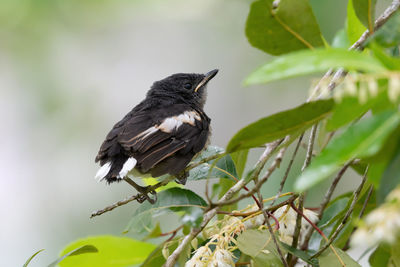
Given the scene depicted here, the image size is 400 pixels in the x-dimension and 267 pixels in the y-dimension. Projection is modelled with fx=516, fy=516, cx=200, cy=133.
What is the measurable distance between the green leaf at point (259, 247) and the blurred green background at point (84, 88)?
188 inches

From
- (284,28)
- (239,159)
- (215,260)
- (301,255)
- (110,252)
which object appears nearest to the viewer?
(215,260)

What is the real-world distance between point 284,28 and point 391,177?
0.95 metres

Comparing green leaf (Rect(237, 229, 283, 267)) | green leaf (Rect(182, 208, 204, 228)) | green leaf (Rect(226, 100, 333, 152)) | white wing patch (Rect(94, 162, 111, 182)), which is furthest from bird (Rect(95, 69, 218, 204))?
green leaf (Rect(226, 100, 333, 152))

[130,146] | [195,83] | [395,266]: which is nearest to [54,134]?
[195,83]

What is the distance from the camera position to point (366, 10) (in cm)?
191

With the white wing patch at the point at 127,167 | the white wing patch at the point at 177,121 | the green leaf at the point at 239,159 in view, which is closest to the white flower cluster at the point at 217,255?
the green leaf at the point at 239,159

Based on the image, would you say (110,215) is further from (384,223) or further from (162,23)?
(384,223)

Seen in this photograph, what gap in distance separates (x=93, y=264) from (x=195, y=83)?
284 centimetres

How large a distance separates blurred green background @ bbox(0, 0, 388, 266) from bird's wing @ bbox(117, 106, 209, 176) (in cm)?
333

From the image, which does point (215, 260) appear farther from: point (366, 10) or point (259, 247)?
point (366, 10)

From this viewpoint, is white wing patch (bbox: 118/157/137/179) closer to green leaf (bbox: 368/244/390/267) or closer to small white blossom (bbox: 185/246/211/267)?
small white blossom (bbox: 185/246/211/267)

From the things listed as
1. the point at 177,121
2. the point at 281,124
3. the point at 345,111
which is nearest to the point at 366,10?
the point at 281,124

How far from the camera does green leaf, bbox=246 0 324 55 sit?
1.97m

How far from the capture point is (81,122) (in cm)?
777
